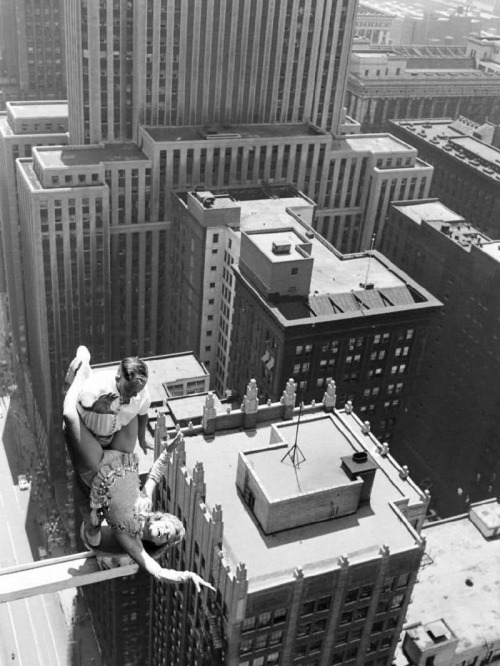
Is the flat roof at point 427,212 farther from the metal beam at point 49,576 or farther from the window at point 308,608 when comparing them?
the metal beam at point 49,576

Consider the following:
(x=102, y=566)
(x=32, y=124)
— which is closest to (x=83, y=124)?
(x=32, y=124)

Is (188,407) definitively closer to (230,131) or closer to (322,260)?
(322,260)

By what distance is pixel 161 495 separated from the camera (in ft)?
286

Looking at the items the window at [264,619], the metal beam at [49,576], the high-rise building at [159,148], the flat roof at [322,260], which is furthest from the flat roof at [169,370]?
the metal beam at [49,576]

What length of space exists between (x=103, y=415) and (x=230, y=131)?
6295 inches

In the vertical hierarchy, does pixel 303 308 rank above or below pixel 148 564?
below

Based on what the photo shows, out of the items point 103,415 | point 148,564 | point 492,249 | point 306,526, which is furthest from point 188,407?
point 103,415

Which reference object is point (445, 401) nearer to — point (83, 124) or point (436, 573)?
point (436, 573)

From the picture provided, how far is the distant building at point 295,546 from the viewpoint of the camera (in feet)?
233

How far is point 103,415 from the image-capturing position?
34219 millimetres

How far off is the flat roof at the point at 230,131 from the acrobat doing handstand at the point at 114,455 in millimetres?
145577

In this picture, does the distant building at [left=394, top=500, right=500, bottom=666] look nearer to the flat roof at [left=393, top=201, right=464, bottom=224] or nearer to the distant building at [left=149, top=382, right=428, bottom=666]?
the distant building at [left=149, top=382, right=428, bottom=666]

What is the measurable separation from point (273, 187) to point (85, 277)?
159ft

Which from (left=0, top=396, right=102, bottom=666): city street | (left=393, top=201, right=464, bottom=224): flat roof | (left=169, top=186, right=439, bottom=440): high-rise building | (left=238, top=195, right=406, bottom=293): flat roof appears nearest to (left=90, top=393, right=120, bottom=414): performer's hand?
(left=169, top=186, right=439, bottom=440): high-rise building
